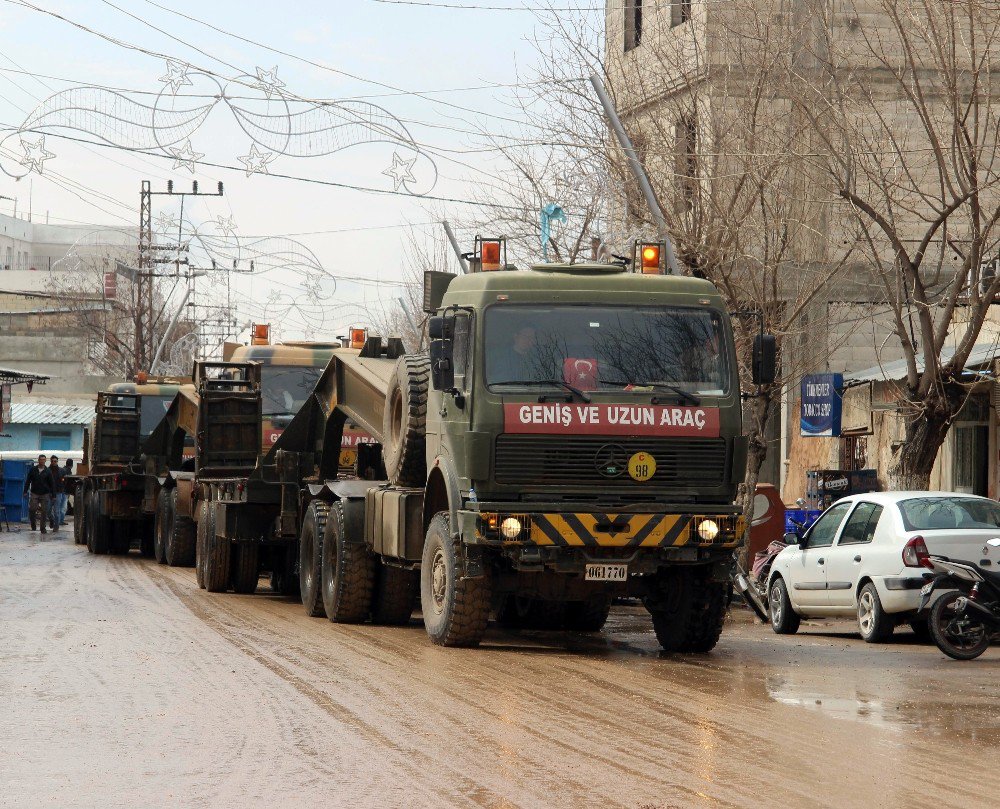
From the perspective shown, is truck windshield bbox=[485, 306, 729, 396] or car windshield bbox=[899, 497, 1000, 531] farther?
car windshield bbox=[899, 497, 1000, 531]

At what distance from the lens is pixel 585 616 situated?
16.1m

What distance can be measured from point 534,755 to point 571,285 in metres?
5.81

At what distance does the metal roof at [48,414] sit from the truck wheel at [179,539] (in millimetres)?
46132

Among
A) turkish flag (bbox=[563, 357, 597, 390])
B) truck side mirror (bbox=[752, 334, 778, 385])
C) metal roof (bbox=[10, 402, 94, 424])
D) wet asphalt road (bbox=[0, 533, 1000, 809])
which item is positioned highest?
metal roof (bbox=[10, 402, 94, 424])

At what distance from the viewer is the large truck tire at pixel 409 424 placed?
46.5 feet

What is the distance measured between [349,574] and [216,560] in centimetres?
517

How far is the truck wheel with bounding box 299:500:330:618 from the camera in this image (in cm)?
1638

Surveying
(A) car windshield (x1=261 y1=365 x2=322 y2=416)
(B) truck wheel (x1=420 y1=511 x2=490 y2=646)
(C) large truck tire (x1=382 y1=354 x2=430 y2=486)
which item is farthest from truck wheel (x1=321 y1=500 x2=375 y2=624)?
(A) car windshield (x1=261 y1=365 x2=322 y2=416)

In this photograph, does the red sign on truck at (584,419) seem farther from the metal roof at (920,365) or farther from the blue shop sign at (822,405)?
the blue shop sign at (822,405)

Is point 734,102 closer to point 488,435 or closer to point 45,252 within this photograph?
point 488,435

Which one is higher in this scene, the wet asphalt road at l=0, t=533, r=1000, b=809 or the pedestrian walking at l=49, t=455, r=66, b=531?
the pedestrian walking at l=49, t=455, r=66, b=531

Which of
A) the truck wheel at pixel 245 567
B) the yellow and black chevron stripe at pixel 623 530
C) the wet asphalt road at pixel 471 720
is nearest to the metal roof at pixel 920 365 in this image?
the yellow and black chevron stripe at pixel 623 530

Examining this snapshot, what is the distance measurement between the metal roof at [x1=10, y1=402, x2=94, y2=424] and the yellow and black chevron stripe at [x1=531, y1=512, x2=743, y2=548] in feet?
199

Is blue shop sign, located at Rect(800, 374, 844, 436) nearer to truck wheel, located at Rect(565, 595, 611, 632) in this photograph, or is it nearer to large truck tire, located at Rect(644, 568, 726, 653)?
truck wheel, located at Rect(565, 595, 611, 632)
